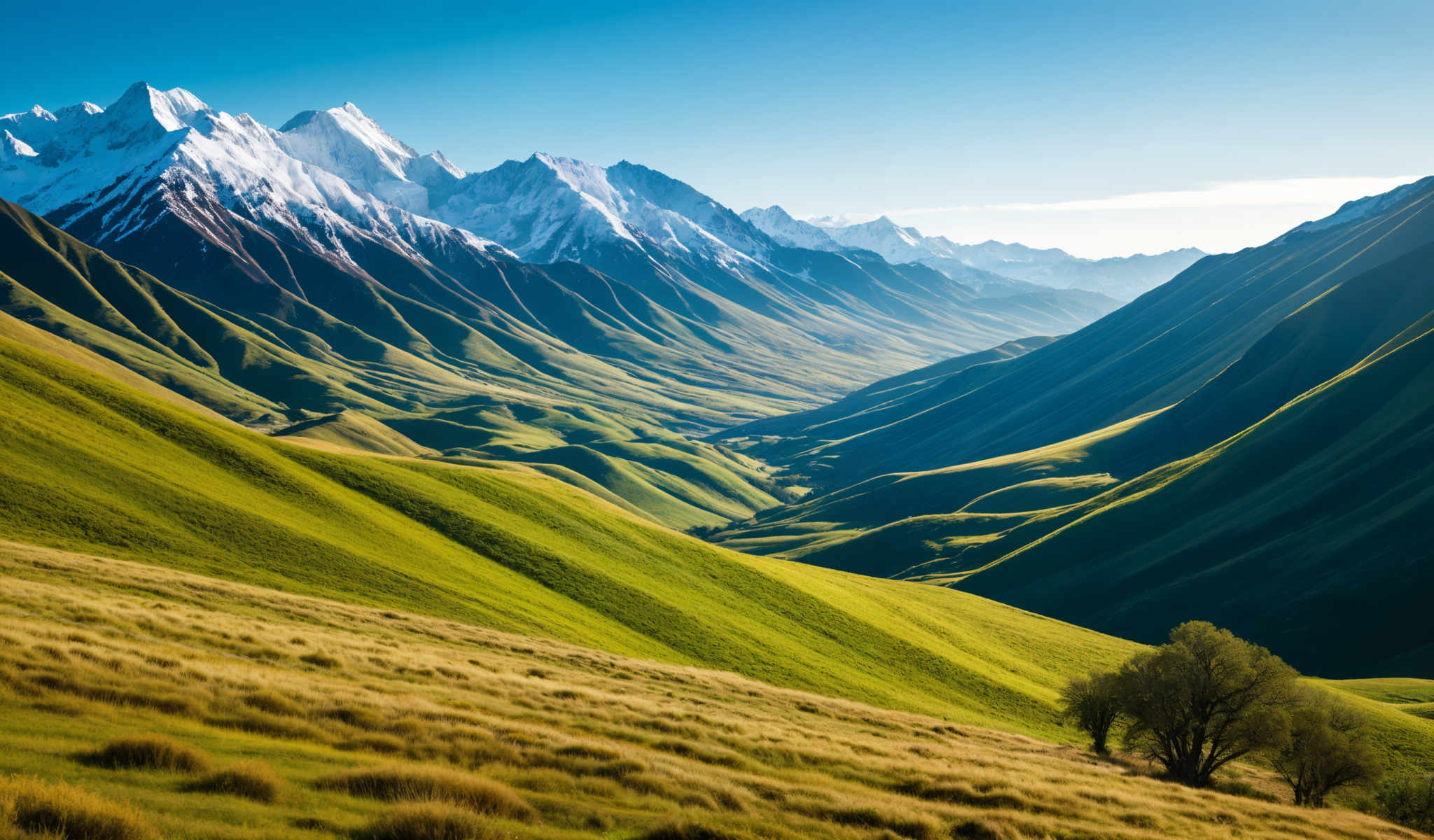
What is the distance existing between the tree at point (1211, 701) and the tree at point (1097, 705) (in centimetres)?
514

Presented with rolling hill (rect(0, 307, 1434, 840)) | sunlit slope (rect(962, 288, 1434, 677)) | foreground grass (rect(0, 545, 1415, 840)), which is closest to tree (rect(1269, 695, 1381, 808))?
rolling hill (rect(0, 307, 1434, 840))

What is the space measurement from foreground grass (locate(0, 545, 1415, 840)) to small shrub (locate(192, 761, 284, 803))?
6 cm

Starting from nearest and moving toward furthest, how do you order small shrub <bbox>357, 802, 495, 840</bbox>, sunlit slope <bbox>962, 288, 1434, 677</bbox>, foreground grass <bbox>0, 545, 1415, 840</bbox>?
1. small shrub <bbox>357, 802, 495, 840</bbox>
2. foreground grass <bbox>0, 545, 1415, 840</bbox>
3. sunlit slope <bbox>962, 288, 1434, 677</bbox>

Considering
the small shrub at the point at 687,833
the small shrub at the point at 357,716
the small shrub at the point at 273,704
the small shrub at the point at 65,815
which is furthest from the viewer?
the small shrub at the point at 357,716

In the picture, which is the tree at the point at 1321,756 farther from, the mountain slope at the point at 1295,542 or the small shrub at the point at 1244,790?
the mountain slope at the point at 1295,542

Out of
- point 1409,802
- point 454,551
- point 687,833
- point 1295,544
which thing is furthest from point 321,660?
point 1295,544

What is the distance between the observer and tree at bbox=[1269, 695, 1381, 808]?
50.8m

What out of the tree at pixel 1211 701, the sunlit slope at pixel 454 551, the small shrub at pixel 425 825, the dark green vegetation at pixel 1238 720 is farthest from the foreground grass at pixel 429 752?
the sunlit slope at pixel 454 551

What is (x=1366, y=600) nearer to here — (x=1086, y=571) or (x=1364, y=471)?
(x=1364, y=471)

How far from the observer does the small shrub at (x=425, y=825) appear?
589 inches

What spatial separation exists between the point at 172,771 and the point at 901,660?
79.6m

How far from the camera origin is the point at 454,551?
80500mm

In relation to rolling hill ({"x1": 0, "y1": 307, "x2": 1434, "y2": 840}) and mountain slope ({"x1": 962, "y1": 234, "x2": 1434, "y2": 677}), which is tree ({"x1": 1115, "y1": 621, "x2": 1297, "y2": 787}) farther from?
mountain slope ({"x1": 962, "y1": 234, "x2": 1434, "y2": 677})

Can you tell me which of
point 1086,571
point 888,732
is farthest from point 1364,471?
point 888,732
